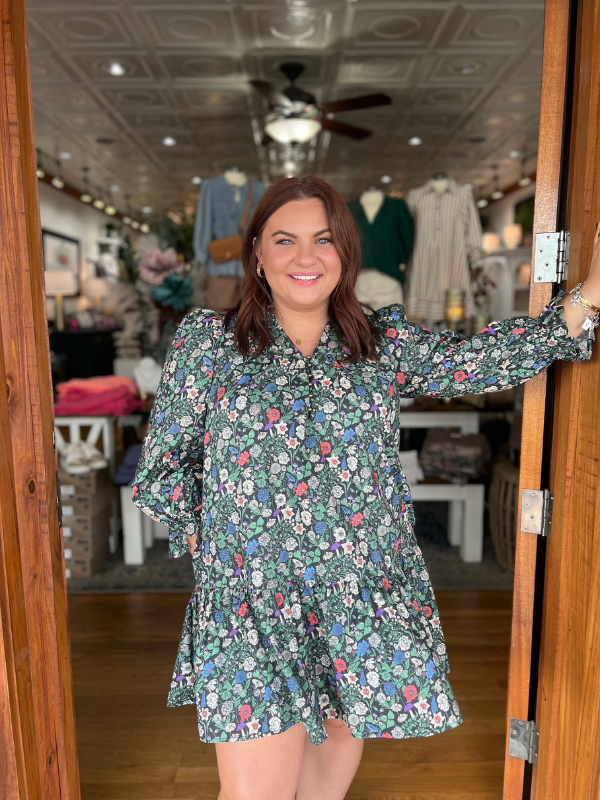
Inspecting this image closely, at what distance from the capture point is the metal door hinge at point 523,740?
5.50 ft

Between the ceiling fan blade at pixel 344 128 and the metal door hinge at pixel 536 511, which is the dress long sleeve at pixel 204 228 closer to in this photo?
the ceiling fan blade at pixel 344 128

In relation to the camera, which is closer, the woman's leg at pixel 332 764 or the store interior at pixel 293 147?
the woman's leg at pixel 332 764

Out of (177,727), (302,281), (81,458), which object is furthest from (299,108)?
(177,727)

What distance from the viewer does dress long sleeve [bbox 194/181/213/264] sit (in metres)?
5.18

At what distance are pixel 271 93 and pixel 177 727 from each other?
4367 millimetres

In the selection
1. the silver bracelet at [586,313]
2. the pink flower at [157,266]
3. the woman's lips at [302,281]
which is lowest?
the silver bracelet at [586,313]

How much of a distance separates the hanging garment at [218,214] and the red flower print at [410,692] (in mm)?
4072

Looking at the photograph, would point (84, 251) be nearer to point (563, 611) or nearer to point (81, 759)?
point (81, 759)

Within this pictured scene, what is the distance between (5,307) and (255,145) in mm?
7256

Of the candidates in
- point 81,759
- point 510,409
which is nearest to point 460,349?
point 81,759

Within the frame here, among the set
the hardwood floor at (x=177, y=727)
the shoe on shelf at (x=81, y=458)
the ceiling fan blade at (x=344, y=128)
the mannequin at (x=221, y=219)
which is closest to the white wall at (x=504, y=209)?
the ceiling fan blade at (x=344, y=128)

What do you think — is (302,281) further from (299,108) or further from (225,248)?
(299,108)

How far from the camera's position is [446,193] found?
16.8ft

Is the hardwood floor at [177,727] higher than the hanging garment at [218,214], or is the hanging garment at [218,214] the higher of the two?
the hanging garment at [218,214]
